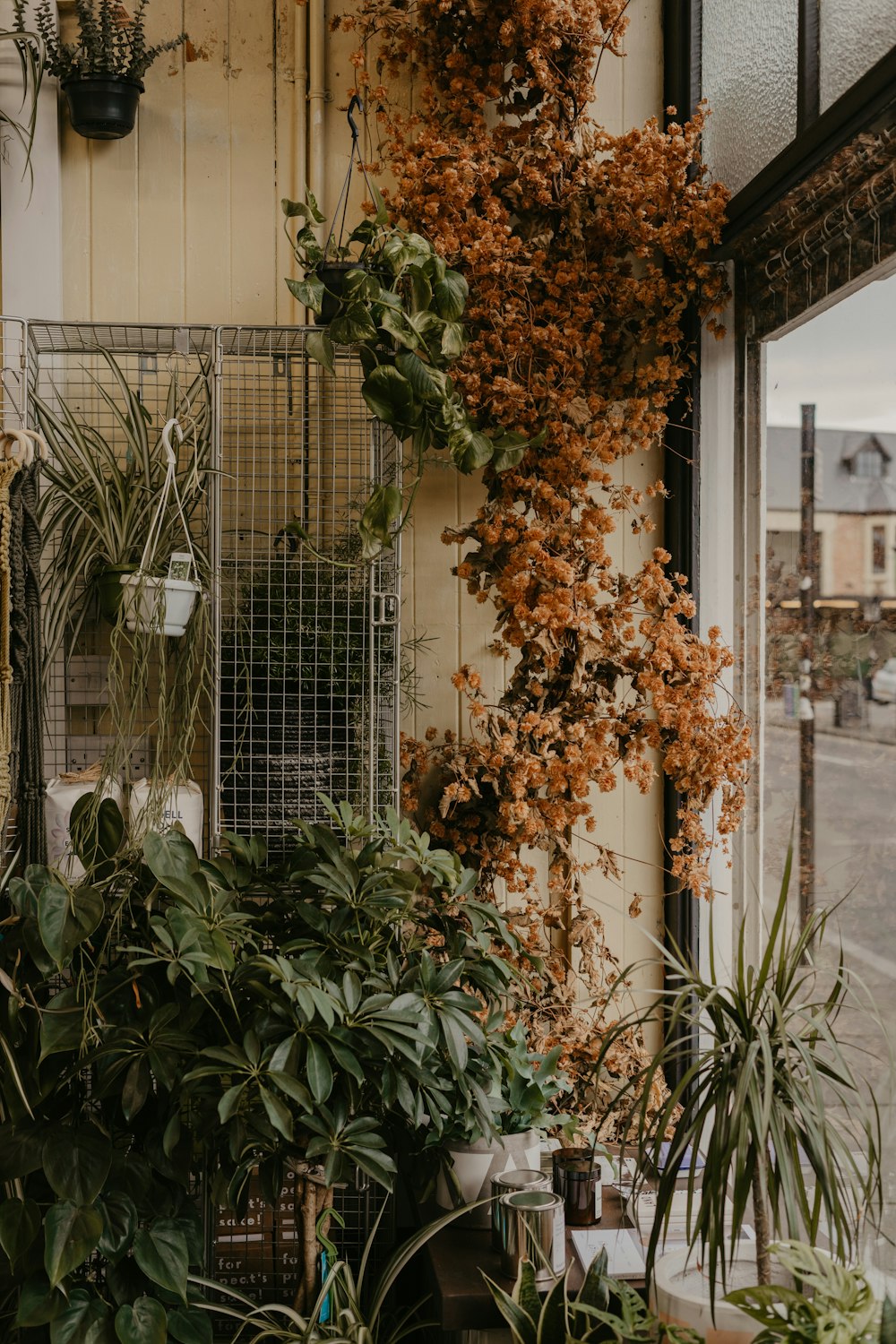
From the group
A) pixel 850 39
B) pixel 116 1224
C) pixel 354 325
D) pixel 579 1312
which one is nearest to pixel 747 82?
pixel 850 39

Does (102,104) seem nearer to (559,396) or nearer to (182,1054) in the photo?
(559,396)

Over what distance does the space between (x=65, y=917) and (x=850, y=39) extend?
2.16 meters

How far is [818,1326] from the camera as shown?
1.40 meters

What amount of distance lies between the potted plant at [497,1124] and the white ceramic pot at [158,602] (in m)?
1.06

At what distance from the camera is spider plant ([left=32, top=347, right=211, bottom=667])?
242 centimetres

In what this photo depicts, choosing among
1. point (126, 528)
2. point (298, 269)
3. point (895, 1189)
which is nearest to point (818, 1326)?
point (895, 1189)

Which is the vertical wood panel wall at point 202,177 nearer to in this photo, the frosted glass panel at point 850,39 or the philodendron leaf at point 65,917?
the frosted glass panel at point 850,39

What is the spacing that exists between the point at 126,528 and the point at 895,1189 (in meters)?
1.99

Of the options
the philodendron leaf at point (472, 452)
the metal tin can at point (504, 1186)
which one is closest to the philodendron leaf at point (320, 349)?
the philodendron leaf at point (472, 452)

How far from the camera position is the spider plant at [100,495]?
242 centimetres

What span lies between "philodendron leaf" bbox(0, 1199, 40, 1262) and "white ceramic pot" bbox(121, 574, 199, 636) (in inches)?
42.6

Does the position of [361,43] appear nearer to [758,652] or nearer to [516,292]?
[516,292]

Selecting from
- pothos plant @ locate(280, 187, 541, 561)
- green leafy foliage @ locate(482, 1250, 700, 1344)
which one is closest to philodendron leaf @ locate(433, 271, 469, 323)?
pothos plant @ locate(280, 187, 541, 561)

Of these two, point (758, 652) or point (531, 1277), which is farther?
point (758, 652)
